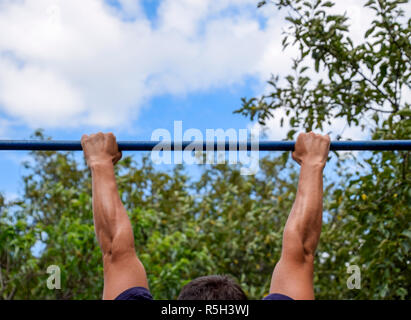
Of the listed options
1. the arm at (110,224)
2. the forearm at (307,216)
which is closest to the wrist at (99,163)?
the arm at (110,224)

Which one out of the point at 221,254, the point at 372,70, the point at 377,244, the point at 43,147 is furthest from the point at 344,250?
the point at 43,147

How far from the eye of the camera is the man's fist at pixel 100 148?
1.35 meters

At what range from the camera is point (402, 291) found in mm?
2676

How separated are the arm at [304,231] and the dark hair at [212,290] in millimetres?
127

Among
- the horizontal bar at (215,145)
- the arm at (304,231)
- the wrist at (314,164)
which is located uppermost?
the horizontal bar at (215,145)

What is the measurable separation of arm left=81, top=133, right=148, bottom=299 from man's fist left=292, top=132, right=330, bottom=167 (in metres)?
0.48

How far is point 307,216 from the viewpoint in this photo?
120 centimetres

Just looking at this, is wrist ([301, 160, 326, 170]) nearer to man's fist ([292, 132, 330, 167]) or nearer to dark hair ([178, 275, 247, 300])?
man's fist ([292, 132, 330, 167])

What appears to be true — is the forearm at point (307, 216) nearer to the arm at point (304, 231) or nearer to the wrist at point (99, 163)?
the arm at point (304, 231)

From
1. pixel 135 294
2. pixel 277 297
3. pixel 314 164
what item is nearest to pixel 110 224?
pixel 135 294

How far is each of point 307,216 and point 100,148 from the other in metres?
0.56

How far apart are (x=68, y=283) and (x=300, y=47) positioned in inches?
104

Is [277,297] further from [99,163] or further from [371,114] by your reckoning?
[371,114]
